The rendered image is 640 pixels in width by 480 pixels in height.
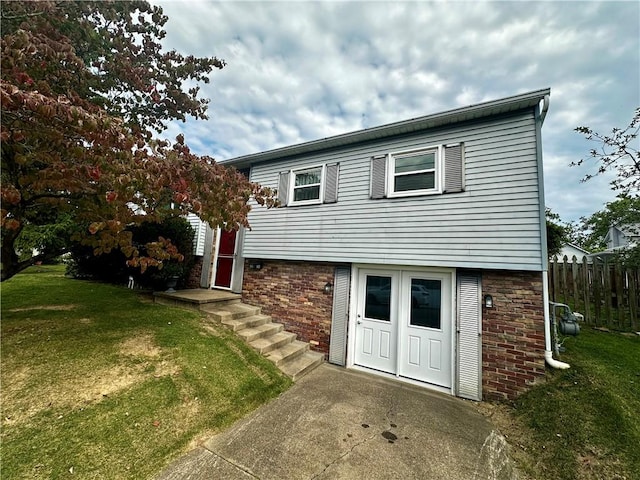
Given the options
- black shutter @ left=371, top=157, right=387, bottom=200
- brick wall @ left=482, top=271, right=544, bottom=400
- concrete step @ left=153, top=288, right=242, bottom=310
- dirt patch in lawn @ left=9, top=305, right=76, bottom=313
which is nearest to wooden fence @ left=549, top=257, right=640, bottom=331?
brick wall @ left=482, top=271, right=544, bottom=400

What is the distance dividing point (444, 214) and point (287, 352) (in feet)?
14.4

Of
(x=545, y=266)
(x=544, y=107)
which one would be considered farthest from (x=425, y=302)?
(x=544, y=107)

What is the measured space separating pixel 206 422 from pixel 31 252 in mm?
4573

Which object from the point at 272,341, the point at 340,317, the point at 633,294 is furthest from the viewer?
the point at 340,317

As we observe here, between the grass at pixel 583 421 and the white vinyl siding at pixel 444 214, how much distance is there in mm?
1878

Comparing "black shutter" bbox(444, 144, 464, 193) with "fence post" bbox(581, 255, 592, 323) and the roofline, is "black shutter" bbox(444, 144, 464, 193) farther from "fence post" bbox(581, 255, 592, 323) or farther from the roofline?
"fence post" bbox(581, 255, 592, 323)

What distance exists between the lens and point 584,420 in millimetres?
3428

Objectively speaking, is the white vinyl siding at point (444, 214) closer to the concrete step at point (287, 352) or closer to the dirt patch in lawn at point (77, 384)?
the concrete step at point (287, 352)

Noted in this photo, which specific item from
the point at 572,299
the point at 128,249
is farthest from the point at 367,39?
the point at 572,299

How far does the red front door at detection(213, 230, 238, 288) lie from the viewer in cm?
826

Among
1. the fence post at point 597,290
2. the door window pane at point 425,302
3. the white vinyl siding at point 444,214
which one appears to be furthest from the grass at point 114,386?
the fence post at point 597,290

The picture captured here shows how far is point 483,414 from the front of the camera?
426 centimetres

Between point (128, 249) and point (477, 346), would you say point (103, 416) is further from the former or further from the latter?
point (477, 346)

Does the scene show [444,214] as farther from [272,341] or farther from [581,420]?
[272,341]
